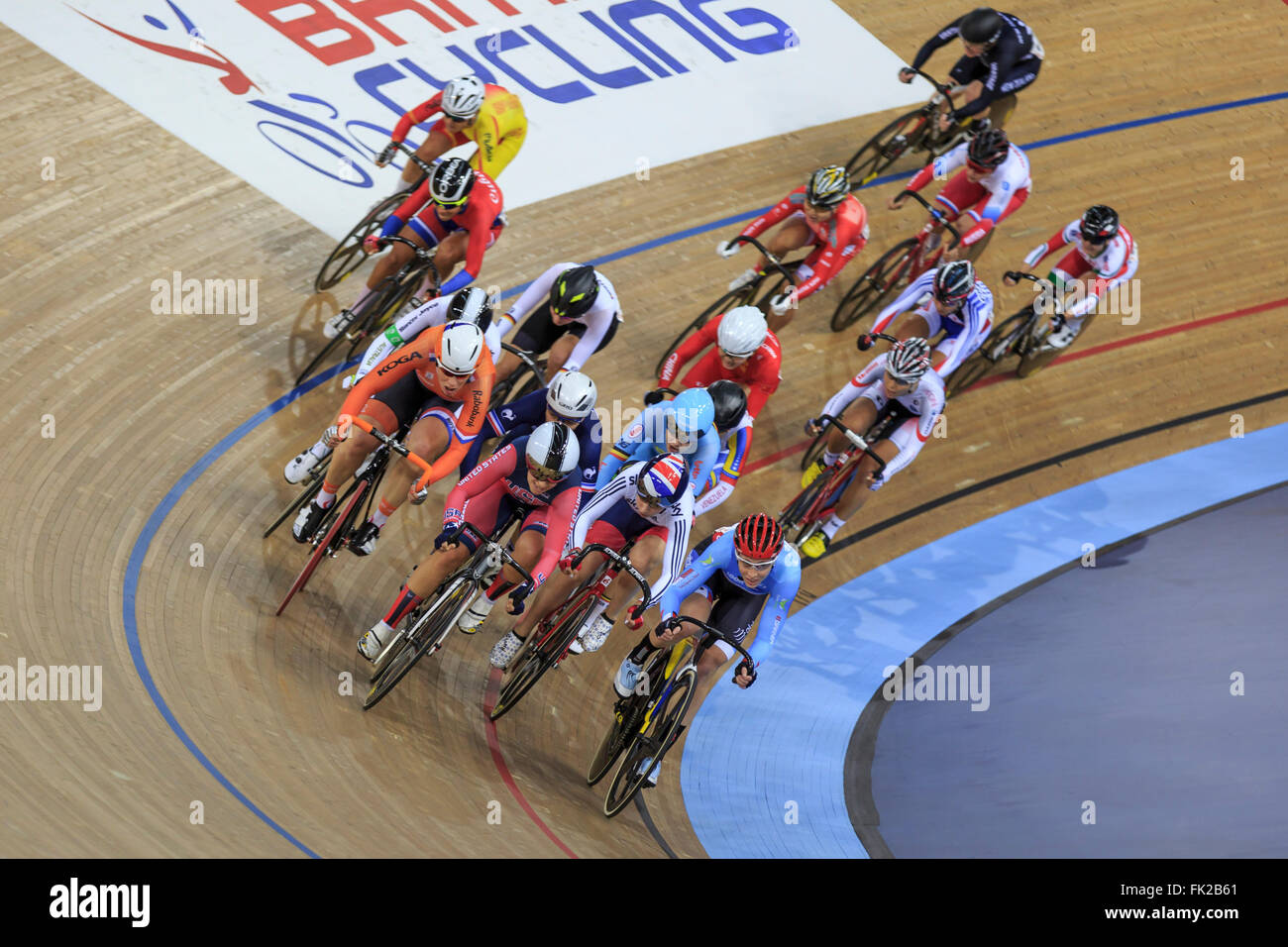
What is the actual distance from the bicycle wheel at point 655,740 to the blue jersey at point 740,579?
0.30m

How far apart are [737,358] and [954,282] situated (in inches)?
54.1

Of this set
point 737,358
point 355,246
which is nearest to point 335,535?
point 737,358

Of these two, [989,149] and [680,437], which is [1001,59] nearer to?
[989,149]

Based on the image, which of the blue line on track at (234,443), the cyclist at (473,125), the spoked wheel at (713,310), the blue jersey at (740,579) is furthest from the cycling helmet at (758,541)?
the cyclist at (473,125)

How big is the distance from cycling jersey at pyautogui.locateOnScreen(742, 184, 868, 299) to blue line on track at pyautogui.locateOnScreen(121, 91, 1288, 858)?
1.23 metres

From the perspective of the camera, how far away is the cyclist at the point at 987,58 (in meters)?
8.68

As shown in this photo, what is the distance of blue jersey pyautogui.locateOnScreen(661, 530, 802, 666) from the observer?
5.36 metres

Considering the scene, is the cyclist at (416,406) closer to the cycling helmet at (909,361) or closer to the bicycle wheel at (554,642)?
the bicycle wheel at (554,642)

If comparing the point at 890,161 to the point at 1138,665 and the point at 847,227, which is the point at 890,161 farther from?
the point at 1138,665

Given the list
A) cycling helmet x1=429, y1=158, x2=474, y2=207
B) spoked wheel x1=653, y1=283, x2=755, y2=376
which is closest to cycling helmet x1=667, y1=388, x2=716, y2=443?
cycling helmet x1=429, y1=158, x2=474, y2=207

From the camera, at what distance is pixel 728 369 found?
6.57m

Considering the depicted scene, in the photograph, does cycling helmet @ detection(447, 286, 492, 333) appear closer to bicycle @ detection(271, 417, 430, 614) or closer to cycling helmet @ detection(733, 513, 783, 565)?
bicycle @ detection(271, 417, 430, 614)
